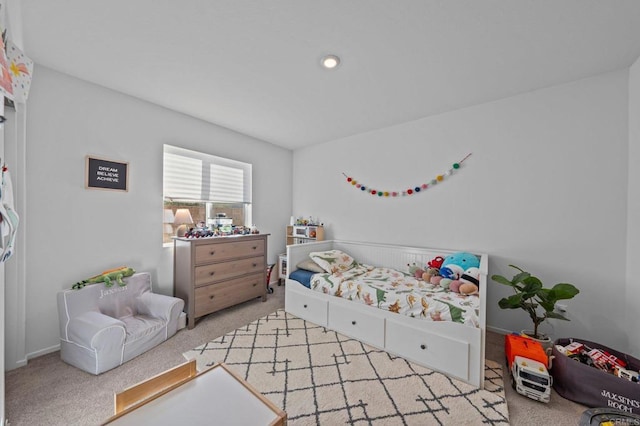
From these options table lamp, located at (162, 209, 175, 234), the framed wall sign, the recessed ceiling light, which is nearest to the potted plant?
the recessed ceiling light

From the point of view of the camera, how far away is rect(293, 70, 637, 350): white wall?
6.90 feet

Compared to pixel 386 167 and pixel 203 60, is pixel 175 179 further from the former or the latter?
pixel 386 167

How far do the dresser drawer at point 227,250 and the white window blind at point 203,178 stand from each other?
0.78m

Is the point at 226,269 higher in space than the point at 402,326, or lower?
higher

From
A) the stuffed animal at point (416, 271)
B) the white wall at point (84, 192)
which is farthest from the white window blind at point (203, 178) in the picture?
the stuffed animal at point (416, 271)

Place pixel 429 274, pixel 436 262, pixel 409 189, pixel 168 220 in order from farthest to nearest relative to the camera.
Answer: pixel 409 189 < pixel 168 220 < pixel 436 262 < pixel 429 274

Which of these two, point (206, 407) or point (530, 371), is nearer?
point (206, 407)

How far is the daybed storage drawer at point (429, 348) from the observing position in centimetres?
181

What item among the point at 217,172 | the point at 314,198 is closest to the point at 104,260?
the point at 217,172

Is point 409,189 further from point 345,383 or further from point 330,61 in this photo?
point 345,383

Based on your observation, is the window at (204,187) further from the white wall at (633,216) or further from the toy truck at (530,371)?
the white wall at (633,216)

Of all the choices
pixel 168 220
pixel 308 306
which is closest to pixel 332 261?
pixel 308 306

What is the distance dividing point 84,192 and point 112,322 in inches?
49.5

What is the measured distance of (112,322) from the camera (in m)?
1.94
